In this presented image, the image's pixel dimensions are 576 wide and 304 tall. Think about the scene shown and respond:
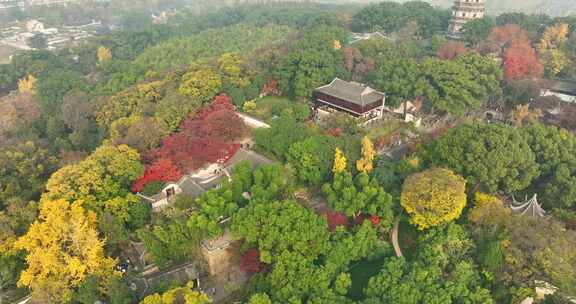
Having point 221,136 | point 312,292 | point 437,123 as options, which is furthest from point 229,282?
point 437,123

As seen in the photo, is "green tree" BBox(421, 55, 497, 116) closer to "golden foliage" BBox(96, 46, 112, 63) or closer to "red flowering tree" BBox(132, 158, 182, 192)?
"red flowering tree" BBox(132, 158, 182, 192)

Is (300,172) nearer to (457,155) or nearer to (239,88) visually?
(457,155)

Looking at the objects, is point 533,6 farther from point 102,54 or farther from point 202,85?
point 202,85

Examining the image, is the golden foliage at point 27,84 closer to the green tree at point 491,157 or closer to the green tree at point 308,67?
the green tree at point 308,67

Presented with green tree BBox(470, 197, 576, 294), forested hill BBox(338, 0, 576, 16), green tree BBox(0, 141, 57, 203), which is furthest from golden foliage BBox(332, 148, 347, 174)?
forested hill BBox(338, 0, 576, 16)

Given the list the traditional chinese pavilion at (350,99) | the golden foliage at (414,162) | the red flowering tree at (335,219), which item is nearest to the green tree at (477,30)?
the traditional chinese pavilion at (350,99)

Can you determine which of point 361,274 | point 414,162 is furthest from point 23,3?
point 361,274

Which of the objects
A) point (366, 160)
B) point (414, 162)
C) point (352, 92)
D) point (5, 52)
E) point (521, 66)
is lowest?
point (5, 52)
